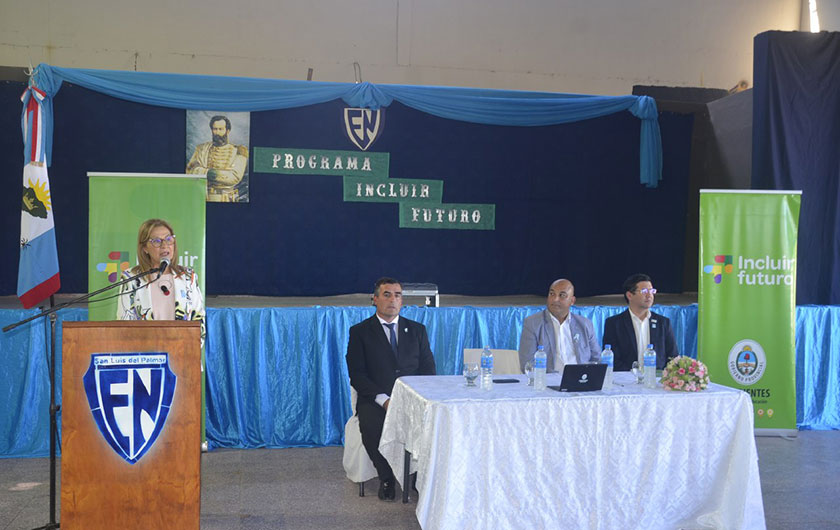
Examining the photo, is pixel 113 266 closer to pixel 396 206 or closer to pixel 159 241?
pixel 159 241

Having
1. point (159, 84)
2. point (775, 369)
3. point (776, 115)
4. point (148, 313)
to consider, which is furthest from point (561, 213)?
point (148, 313)

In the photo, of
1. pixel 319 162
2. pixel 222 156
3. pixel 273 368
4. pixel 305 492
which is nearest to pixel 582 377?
pixel 305 492

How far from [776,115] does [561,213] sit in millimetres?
2388

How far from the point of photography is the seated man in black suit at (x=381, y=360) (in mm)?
4039

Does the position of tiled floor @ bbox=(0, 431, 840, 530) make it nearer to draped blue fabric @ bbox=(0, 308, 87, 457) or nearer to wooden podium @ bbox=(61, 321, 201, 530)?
draped blue fabric @ bbox=(0, 308, 87, 457)

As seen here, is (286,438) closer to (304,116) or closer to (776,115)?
(304,116)

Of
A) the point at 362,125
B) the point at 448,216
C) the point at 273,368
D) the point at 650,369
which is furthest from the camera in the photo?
the point at 448,216

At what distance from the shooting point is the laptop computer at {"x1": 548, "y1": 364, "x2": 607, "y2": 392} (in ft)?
11.4

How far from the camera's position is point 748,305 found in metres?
5.50

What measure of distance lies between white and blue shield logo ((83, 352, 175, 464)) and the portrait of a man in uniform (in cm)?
474

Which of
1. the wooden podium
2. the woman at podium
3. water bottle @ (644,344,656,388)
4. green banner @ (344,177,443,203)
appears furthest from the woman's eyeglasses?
green banner @ (344,177,443,203)

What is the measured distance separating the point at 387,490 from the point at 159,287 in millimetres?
1530

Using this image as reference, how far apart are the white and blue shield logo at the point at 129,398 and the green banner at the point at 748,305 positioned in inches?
156

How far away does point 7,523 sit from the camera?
3.50 m
